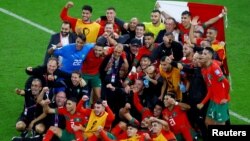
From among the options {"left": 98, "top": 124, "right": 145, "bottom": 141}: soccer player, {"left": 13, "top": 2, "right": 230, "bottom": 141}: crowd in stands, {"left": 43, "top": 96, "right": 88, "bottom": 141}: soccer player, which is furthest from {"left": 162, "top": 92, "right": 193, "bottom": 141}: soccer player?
{"left": 43, "top": 96, "right": 88, "bottom": 141}: soccer player

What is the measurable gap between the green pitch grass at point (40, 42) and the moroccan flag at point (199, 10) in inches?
52.7

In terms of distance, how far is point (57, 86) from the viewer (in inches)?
496

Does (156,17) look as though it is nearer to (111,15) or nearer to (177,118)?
(111,15)

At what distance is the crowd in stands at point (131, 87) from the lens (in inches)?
467

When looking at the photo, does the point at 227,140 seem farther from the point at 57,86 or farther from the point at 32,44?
the point at 32,44

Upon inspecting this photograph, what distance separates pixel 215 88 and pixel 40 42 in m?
5.75

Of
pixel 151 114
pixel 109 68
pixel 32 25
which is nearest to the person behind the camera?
pixel 151 114

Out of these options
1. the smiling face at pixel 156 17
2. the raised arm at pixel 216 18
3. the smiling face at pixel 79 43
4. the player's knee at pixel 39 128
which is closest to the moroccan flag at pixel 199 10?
the raised arm at pixel 216 18

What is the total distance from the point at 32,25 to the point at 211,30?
5349mm

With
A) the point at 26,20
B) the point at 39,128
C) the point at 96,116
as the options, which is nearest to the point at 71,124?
the point at 96,116

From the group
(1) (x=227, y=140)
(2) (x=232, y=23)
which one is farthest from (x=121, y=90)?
(2) (x=232, y=23)

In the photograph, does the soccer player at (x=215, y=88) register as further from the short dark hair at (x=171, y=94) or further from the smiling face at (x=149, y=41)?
the smiling face at (x=149, y=41)

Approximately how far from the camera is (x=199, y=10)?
A: 13945mm

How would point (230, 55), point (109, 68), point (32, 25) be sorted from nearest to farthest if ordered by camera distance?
point (109, 68) < point (230, 55) < point (32, 25)
